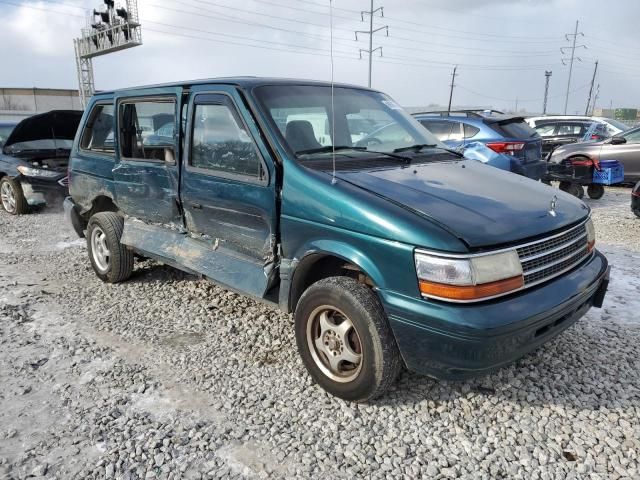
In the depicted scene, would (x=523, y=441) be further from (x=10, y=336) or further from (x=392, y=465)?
(x=10, y=336)

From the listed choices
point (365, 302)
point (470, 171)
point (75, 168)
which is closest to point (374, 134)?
point (470, 171)

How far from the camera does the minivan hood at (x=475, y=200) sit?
8.45ft

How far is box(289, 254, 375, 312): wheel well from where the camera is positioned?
3.02m

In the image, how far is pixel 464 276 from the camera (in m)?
2.43

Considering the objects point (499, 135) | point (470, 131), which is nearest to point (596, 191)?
point (499, 135)

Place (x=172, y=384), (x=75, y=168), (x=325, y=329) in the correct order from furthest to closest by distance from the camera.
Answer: (x=75, y=168)
(x=172, y=384)
(x=325, y=329)

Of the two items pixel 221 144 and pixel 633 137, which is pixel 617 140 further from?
pixel 221 144

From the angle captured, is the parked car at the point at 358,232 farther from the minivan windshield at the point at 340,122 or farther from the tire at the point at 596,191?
the tire at the point at 596,191

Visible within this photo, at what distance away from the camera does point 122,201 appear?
4805 mm

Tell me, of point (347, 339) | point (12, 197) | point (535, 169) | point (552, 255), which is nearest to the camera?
point (552, 255)

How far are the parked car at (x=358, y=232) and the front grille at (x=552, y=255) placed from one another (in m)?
0.01

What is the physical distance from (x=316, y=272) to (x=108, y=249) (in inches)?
110

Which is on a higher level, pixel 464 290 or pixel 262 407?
pixel 464 290

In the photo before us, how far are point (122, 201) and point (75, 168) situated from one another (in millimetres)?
1110
